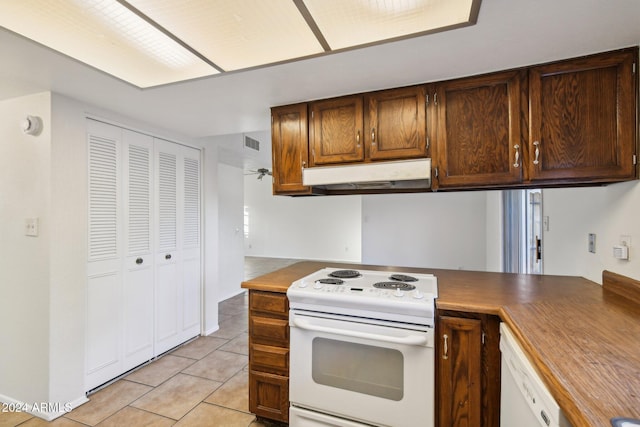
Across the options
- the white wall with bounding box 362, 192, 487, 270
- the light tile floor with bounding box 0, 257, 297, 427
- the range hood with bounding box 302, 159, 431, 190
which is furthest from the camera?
the white wall with bounding box 362, 192, 487, 270

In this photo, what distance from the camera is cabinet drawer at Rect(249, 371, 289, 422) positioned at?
1824 millimetres

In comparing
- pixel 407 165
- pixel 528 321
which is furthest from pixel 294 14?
pixel 528 321

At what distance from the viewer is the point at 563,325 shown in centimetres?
117

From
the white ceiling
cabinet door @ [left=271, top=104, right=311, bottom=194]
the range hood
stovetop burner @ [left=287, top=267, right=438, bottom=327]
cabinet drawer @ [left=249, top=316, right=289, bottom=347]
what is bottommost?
cabinet drawer @ [left=249, top=316, right=289, bottom=347]

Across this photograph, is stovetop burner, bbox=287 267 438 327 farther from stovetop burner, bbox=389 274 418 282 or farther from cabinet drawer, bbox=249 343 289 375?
cabinet drawer, bbox=249 343 289 375

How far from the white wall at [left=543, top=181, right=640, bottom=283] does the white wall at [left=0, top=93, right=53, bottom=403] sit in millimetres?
3400

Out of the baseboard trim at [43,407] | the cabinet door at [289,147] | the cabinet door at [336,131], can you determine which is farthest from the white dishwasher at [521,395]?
the baseboard trim at [43,407]

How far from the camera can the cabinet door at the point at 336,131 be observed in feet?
6.49

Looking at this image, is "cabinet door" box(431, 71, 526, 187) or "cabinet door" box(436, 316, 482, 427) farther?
"cabinet door" box(431, 71, 526, 187)

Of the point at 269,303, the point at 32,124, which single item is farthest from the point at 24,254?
the point at 269,303

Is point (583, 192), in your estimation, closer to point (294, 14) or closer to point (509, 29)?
point (509, 29)

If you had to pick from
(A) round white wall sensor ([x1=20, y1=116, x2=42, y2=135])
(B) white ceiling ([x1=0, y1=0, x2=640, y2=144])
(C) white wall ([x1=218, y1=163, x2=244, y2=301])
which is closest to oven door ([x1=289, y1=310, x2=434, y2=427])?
(B) white ceiling ([x1=0, y1=0, x2=640, y2=144])

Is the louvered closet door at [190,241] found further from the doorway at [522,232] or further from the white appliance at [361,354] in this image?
the doorway at [522,232]

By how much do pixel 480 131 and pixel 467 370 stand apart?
1.31m
